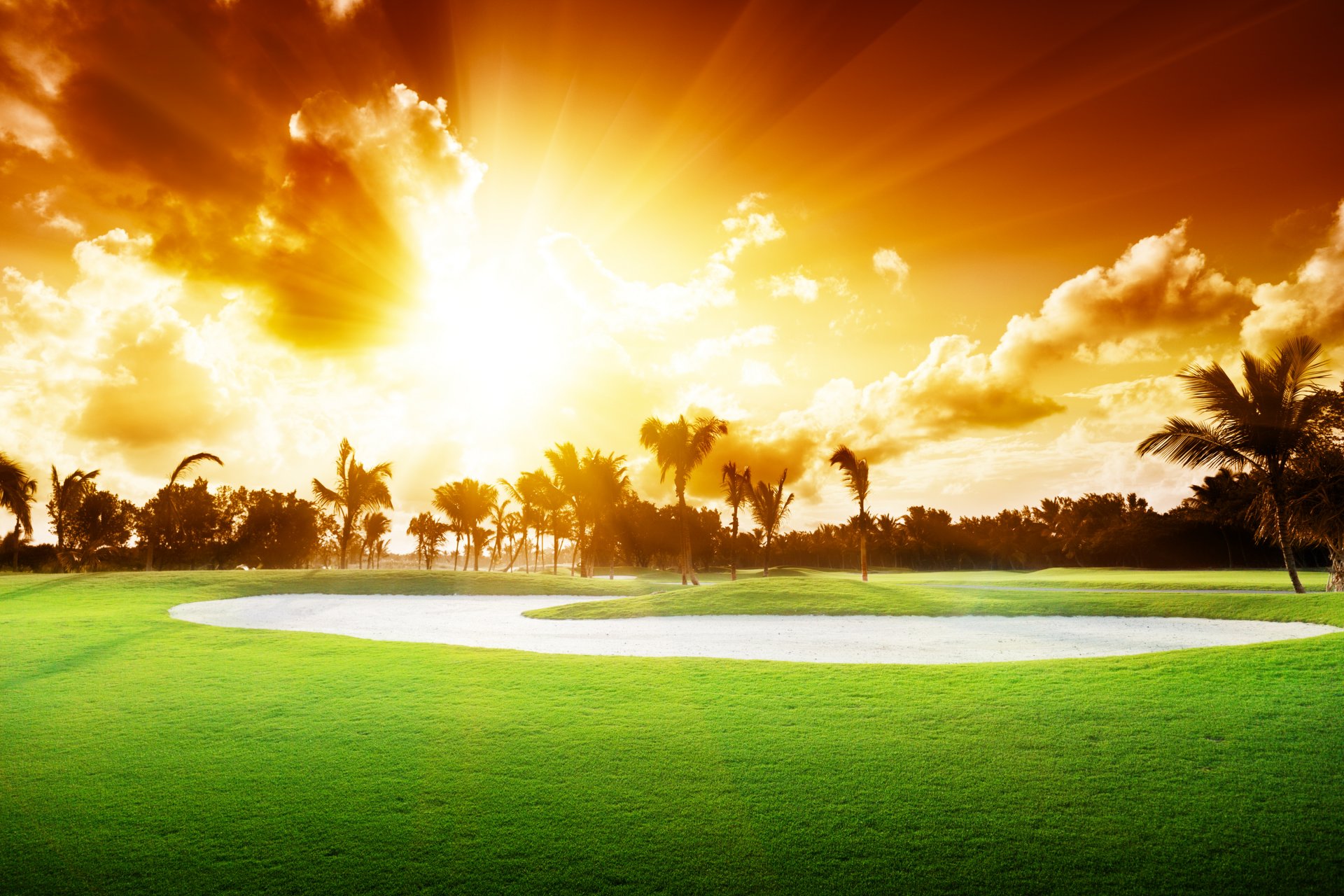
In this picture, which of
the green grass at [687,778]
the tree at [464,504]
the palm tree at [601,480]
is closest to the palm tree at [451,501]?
the tree at [464,504]

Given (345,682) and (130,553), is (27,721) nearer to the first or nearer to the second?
(345,682)

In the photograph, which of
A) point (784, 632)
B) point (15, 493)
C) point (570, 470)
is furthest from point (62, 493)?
point (784, 632)

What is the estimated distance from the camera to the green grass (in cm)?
439

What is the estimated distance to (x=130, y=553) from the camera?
78438 millimetres

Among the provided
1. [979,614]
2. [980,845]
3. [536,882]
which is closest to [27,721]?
[536,882]

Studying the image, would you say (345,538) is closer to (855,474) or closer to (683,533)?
(683,533)

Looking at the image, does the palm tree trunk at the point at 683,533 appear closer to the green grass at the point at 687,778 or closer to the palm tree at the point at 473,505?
the green grass at the point at 687,778

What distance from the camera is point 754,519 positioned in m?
52.8

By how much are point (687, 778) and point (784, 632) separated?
13742 millimetres

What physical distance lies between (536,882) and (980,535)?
122 metres

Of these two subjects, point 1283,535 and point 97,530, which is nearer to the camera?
point 1283,535

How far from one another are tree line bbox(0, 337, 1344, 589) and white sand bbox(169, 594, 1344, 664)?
24.7 ft

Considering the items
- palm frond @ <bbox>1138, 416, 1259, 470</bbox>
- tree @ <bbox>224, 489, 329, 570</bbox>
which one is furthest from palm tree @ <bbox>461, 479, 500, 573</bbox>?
palm frond @ <bbox>1138, 416, 1259, 470</bbox>

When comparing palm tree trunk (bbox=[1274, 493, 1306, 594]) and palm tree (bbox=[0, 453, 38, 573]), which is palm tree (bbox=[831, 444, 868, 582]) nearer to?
palm tree trunk (bbox=[1274, 493, 1306, 594])
